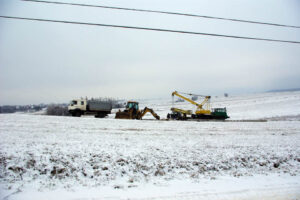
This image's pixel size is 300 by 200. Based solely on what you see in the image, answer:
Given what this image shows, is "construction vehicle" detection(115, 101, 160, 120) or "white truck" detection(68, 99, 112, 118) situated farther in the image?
"white truck" detection(68, 99, 112, 118)

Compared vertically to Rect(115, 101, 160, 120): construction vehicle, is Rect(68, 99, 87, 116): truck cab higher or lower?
higher

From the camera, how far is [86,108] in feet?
97.0

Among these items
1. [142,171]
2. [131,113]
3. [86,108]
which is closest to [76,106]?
[86,108]

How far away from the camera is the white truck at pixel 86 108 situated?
28.7m

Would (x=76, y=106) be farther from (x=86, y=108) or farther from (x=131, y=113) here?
(x=131, y=113)

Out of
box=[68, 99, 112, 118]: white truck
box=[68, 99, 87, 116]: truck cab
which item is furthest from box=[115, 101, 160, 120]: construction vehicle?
box=[68, 99, 87, 116]: truck cab

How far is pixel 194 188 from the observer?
6.70 metres

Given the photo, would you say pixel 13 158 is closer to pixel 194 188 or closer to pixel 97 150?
pixel 97 150

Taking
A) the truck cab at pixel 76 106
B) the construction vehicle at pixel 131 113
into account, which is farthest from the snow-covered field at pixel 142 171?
the truck cab at pixel 76 106

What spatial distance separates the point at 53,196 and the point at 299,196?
25.8 ft

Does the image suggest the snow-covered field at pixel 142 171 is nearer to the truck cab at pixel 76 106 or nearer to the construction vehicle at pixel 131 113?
the construction vehicle at pixel 131 113

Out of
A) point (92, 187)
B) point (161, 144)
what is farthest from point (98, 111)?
point (92, 187)

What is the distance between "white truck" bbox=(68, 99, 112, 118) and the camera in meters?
28.7

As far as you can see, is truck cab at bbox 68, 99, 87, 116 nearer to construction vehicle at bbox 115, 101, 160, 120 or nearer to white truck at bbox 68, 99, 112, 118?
white truck at bbox 68, 99, 112, 118
